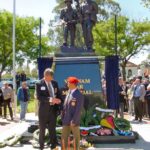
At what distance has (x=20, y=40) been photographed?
55.4 meters

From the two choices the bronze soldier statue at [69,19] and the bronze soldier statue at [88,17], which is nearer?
the bronze soldier statue at [88,17]

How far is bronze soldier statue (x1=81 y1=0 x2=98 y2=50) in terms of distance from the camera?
15656 millimetres

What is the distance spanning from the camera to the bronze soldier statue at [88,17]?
15656 mm

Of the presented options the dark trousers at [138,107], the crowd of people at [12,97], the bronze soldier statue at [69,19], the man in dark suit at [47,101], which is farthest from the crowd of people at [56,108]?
the crowd of people at [12,97]

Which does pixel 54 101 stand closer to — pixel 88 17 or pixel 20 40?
pixel 88 17

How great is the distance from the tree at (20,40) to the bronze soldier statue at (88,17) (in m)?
38.4

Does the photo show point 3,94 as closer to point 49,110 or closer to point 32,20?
point 49,110

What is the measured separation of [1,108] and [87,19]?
8803 mm

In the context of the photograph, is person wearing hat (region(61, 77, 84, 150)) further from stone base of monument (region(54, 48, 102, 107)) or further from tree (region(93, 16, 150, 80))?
tree (region(93, 16, 150, 80))

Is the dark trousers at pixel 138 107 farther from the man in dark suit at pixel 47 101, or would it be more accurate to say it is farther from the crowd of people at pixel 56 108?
the man in dark suit at pixel 47 101

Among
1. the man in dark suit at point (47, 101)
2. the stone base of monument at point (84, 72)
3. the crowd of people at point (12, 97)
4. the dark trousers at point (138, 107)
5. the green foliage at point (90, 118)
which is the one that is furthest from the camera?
the crowd of people at point (12, 97)

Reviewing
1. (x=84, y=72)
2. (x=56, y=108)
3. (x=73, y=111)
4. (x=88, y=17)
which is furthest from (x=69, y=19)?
(x=73, y=111)

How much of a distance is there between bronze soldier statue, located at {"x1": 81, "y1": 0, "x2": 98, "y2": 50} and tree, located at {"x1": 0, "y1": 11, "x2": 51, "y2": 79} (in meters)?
38.4

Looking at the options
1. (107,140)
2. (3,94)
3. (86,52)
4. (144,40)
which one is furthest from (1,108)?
(144,40)
